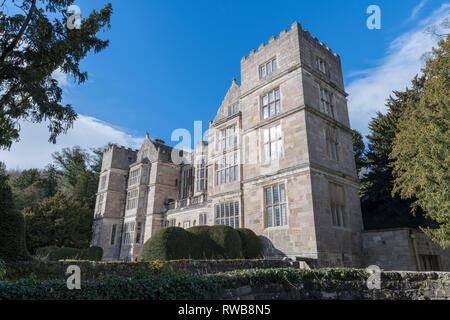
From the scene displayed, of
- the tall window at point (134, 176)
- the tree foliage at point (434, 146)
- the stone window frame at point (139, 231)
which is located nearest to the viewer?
the tree foliage at point (434, 146)

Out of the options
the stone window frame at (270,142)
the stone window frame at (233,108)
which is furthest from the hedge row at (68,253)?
the stone window frame at (270,142)

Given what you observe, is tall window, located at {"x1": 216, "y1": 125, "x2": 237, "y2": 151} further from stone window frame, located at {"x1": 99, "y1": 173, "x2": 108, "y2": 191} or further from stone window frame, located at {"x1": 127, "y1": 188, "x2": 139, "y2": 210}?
stone window frame, located at {"x1": 99, "y1": 173, "x2": 108, "y2": 191}

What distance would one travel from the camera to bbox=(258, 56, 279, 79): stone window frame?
17569 millimetres

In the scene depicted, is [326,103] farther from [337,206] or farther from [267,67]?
[337,206]

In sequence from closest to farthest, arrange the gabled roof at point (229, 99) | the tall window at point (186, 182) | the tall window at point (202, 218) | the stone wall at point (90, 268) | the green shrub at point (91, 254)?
the stone wall at point (90, 268) < the gabled roof at point (229, 99) < the tall window at point (202, 218) < the green shrub at point (91, 254) < the tall window at point (186, 182)

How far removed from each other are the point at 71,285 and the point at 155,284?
1275 mm

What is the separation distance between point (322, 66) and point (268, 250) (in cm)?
1147

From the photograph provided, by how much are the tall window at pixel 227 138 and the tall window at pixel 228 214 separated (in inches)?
158

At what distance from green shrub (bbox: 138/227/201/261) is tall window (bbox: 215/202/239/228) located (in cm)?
512

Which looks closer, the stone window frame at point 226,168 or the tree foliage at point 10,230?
the tree foliage at point 10,230

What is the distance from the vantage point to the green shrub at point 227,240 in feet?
43.6

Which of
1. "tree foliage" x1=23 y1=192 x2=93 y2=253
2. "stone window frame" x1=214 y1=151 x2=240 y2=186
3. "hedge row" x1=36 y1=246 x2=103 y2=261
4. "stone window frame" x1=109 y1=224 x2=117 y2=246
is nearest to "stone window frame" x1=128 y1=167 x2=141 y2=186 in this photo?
"stone window frame" x1=109 y1=224 x2=117 y2=246

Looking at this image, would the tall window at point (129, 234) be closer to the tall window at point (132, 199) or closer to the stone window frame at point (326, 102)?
the tall window at point (132, 199)
